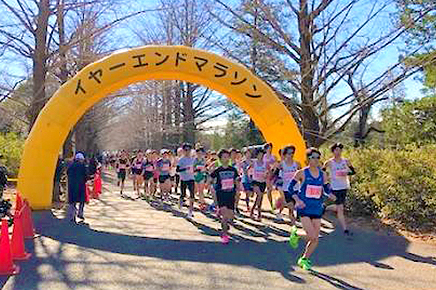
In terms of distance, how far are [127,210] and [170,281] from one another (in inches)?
310

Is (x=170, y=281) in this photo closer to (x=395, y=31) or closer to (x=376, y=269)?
(x=376, y=269)

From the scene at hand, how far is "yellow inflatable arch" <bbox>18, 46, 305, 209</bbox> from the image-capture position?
11703mm

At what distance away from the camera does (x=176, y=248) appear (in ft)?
26.6

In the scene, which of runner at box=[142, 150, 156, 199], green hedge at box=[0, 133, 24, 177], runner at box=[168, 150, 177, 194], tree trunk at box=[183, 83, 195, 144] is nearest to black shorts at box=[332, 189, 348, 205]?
runner at box=[168, 150, 177, 194]

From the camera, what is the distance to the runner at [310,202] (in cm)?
675

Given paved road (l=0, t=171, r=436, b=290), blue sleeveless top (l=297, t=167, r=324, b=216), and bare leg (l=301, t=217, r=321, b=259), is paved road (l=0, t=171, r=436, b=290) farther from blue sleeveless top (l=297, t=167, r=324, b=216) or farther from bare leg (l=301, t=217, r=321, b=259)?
blue sleeveless top (l=297, t=167, r=324, b=216)

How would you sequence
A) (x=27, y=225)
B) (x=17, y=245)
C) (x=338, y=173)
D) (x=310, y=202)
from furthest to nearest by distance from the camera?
1. (x=338, y=173)
2. (x=27, y=225)
3. (x=17, y=245)
4. (x=310, y=202)

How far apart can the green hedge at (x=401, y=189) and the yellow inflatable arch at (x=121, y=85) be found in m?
2.05

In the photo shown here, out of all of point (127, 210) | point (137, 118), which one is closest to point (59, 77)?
point (127, 210)

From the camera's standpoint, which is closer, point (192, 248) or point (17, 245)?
point (17, 245)

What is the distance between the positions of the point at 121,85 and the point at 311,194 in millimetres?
6913

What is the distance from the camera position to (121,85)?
40.2 ft

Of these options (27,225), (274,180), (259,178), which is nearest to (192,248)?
(27,225)

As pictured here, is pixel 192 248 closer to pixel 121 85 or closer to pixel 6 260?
pixel 6 260
